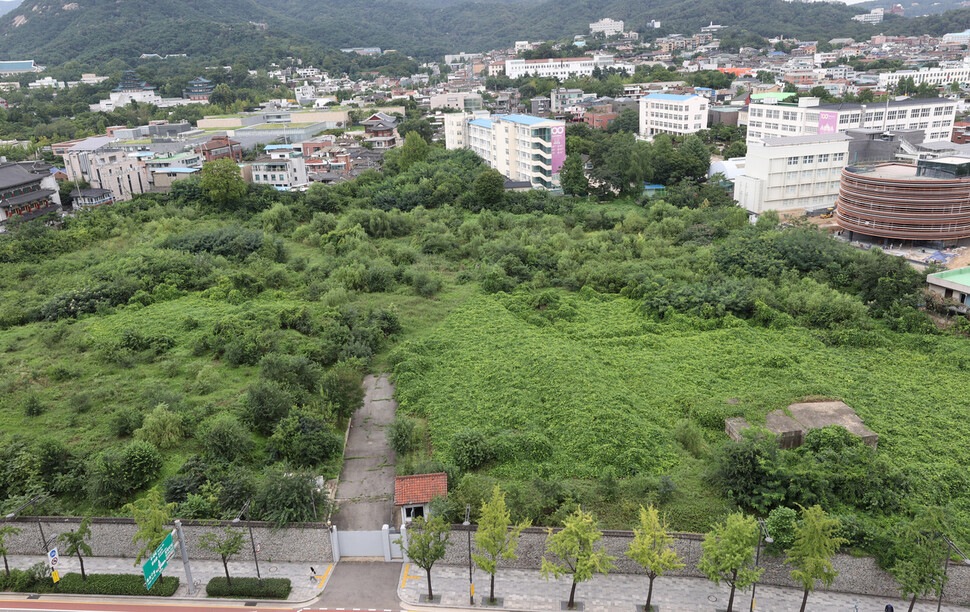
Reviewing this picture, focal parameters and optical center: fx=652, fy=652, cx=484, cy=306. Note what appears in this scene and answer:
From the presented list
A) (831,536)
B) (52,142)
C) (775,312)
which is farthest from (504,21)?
(831,536)

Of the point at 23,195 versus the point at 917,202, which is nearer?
the point at 917,202

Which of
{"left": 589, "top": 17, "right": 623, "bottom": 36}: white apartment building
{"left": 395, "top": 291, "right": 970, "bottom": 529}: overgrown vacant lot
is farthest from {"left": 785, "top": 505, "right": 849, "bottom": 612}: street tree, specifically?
{"left": 589, "top": 17, "right": 623, "bottom": 36}: white apartment building

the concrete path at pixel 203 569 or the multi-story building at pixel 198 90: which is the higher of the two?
the multi-story building at pixel 198 90

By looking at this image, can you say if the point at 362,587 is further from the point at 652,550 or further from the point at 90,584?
the point at 652,550

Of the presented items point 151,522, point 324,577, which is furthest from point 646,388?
point 151,522

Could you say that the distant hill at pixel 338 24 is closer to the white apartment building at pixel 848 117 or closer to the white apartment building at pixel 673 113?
the white apartment building at pixel 673 113

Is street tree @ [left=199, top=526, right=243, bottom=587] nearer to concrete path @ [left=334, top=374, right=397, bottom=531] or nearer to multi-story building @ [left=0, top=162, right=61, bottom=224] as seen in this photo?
concrete path @ [left=334, top=374, right=397, bottom=531]

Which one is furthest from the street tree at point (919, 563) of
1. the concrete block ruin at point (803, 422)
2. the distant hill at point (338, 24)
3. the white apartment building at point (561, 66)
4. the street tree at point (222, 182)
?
the distant hill at point (338, 24)
